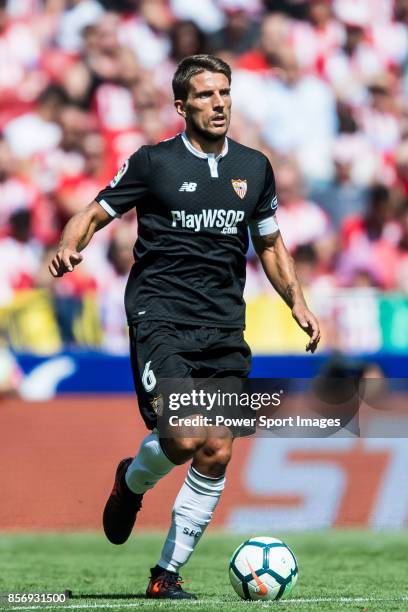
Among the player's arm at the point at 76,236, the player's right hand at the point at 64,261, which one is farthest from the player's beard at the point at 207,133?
the player's right hand at the point at 64,261

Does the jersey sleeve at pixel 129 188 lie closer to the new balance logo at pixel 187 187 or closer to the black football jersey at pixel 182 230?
the black football jersey at pixel 182 230

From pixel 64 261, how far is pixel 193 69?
1165 millimetres

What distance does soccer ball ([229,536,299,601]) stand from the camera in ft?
17.5

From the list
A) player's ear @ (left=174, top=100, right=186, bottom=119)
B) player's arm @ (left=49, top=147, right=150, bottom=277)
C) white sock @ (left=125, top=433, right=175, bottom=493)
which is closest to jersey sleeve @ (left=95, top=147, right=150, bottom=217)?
player's arm @ (left=49, top=147, right=150, bottom=277)

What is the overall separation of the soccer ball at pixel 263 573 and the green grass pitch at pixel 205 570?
0.27ft

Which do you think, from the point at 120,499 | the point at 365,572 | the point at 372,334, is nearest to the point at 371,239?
the point at 372,334

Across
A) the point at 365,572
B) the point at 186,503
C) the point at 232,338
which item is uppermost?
the point at 232,338

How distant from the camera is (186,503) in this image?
5484 millimetres

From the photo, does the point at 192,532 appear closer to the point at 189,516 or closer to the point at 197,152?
the point at 189,516

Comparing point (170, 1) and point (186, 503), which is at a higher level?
point (170, 1)

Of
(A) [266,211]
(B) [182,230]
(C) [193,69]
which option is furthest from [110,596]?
(C) [193,69]

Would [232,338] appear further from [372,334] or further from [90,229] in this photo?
[372,334]

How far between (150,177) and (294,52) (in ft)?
26.1

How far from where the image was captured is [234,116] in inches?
499
